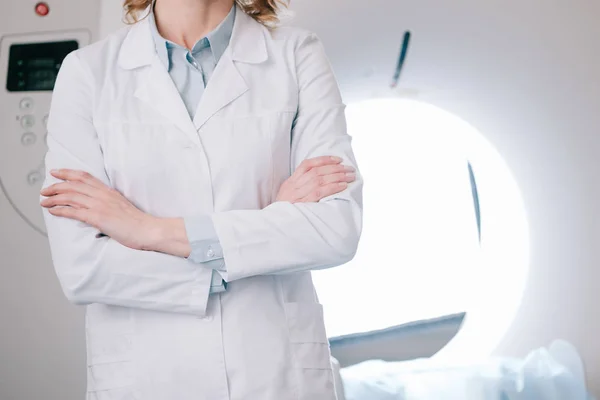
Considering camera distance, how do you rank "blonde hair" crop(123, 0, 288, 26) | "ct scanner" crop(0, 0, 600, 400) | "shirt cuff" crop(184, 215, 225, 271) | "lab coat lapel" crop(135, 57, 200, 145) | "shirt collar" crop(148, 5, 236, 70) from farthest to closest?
"ct scanner" crop(0, 0, 600, 400)
"blonde hair" crop(123, 0, 288, 26)
"shirt collar" crop(148, 5, 236, 70)
"lab coat lapel" crop(135, 57, 200, 145)
"shirt cuff" crop(184, 215, 225, 271)

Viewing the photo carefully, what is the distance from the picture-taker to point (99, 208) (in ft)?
3.96

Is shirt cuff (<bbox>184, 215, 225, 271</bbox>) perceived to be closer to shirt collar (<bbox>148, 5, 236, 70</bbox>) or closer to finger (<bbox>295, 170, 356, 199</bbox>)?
finger (<bbox>295, 170, 356, 199</bbox>)

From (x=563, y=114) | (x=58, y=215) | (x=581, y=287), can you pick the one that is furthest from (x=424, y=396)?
(x=58, y=215)

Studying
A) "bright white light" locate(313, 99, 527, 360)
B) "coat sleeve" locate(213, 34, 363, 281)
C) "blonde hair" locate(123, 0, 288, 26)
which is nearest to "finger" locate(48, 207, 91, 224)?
"coat sleeve" locate(213, 34, 363, 281)

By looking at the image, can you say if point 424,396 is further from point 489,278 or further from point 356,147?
point 356,147

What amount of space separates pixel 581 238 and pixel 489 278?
260 mm

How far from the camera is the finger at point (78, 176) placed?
1.25 m

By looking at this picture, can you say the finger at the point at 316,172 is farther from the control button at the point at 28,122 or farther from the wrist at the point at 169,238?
the control button at the point at 28,122

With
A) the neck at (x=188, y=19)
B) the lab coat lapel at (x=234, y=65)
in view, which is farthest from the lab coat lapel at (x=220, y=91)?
the neck at (x=188, y=19)

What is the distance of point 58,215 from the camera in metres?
1.24

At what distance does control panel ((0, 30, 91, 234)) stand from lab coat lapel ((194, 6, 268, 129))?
1.92ft

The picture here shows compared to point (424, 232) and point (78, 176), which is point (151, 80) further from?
point (424, 232)

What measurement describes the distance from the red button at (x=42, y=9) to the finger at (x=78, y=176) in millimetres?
752

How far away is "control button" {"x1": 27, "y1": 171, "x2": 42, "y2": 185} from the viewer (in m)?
1.81
